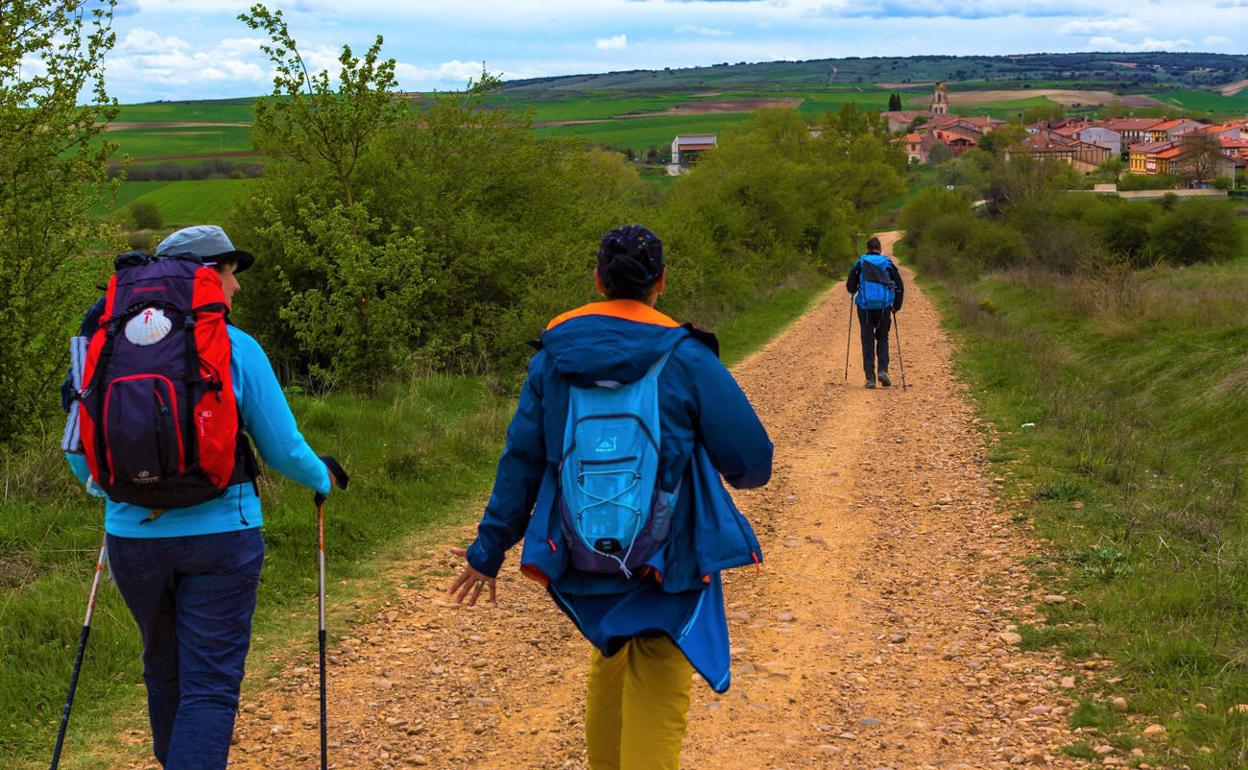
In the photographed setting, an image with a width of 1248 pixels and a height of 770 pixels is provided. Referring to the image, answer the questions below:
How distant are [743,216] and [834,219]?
1369cm

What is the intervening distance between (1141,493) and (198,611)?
7.47 meters

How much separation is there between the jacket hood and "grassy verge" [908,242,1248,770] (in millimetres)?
2711

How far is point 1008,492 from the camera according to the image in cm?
904

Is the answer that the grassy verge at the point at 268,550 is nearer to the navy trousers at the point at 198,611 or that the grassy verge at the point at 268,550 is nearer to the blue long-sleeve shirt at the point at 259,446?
the navy trousers at the point at 198,611

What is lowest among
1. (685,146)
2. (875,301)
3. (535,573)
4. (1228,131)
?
(1228,131)

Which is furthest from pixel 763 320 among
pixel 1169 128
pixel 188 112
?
pixel 1169 128

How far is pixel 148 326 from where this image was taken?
318cm

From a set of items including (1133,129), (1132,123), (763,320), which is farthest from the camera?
(1132,123)

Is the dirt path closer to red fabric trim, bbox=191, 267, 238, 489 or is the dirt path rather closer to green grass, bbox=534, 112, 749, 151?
red fabric trim, bbox=191, 267, 238, 489

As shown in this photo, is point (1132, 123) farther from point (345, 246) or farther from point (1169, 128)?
point (345, 246)

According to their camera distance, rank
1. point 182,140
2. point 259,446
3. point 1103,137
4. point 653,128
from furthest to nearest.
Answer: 1. point 653,128
2. point 1103,137
3. point 182,140
4. point 259,446

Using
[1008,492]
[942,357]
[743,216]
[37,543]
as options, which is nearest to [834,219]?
[743,216]

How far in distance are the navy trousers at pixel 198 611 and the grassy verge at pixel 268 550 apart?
1.48 metres

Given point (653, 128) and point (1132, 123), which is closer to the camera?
point (653, 128)
